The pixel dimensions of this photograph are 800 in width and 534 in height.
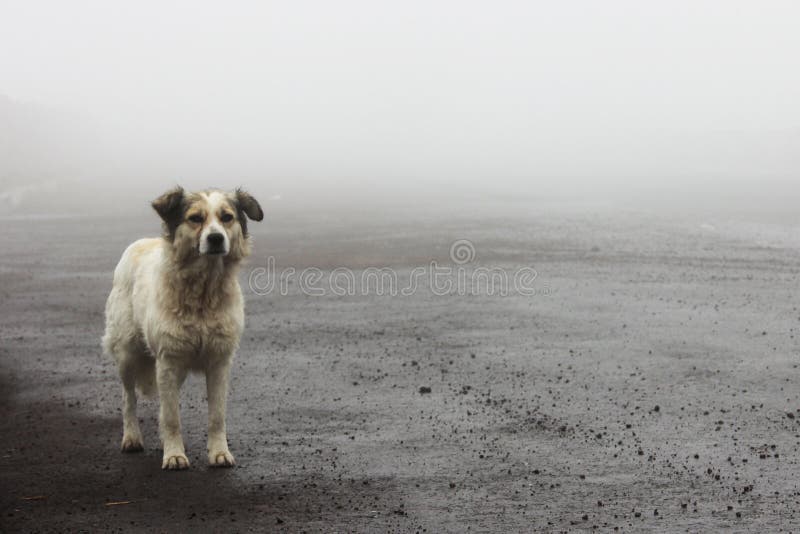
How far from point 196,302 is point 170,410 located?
843 millimetres

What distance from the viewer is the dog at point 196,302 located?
761cm

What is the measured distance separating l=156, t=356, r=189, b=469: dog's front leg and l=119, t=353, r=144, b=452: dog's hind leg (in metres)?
0.44

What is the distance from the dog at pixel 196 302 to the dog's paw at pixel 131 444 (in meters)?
0.35

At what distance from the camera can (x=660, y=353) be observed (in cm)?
1134

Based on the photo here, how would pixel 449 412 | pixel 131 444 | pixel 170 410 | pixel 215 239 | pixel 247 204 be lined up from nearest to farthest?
1. pixel 215 239
2. pixel 170 410
3. pixel 247 204
4. pixel 131 444
5. pixel 449 412

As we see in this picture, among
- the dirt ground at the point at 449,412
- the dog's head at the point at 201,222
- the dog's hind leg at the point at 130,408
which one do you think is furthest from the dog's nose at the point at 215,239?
the dirt ground at the point at 449,412

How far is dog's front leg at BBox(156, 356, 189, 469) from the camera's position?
25.1 ft

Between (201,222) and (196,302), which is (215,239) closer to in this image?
(201,222)

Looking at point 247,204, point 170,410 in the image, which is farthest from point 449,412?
point 247,204

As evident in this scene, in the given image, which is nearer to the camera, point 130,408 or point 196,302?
point 196,302

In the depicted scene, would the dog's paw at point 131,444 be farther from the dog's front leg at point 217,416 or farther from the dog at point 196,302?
the dog's front leg at point 217,416

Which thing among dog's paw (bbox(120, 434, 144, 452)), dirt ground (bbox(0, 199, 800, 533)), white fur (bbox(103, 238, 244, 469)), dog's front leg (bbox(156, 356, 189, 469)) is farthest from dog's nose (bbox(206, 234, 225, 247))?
dog's paw (bbox(120, 434, 144, 452))

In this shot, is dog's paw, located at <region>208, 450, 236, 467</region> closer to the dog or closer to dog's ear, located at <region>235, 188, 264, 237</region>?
the dog

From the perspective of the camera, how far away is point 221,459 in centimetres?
762
